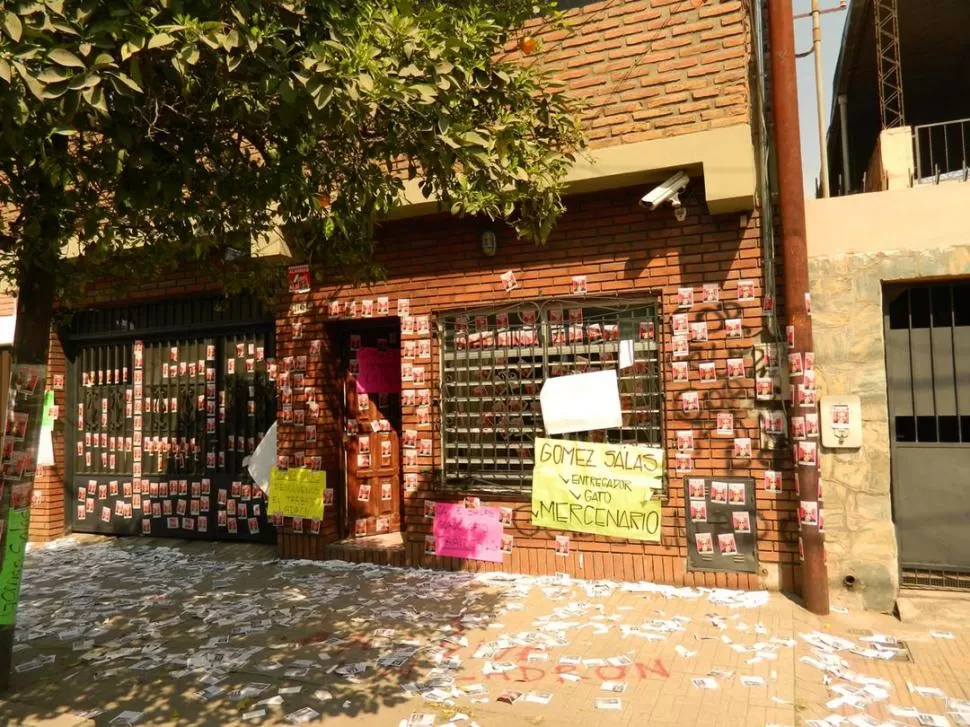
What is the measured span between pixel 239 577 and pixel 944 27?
12.4 metres

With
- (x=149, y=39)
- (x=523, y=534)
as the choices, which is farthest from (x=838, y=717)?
(x=149, y=39)

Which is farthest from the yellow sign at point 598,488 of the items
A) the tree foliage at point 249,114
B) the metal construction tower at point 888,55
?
the metal construction tower at point 888,55

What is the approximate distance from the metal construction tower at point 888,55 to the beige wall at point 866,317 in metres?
4.87

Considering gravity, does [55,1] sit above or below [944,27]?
below

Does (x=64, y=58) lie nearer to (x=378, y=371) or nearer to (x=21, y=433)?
(x=21, y=433)

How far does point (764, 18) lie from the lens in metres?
5.81

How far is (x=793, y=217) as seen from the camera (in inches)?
205

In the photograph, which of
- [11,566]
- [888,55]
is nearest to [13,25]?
[11,566]

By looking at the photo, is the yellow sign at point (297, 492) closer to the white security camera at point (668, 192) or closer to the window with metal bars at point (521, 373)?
the window with metal bars at point (521, 373)

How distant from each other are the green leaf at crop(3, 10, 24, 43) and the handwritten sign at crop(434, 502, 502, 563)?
499 cm

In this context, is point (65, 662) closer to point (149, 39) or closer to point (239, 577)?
point (239, 577)

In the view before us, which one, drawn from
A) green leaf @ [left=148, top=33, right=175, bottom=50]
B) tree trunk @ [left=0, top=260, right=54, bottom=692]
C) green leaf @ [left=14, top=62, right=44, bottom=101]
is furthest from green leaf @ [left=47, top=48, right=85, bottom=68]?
tree trunk @ [left=0, top=260, right=54, bottom=692]

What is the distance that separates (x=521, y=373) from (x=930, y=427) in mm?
3498

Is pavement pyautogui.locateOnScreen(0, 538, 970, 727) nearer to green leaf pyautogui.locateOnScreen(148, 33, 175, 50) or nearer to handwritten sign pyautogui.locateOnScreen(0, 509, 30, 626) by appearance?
handwritten sign pyautogui.locateOnScreen(0, 509, 30, 626)
